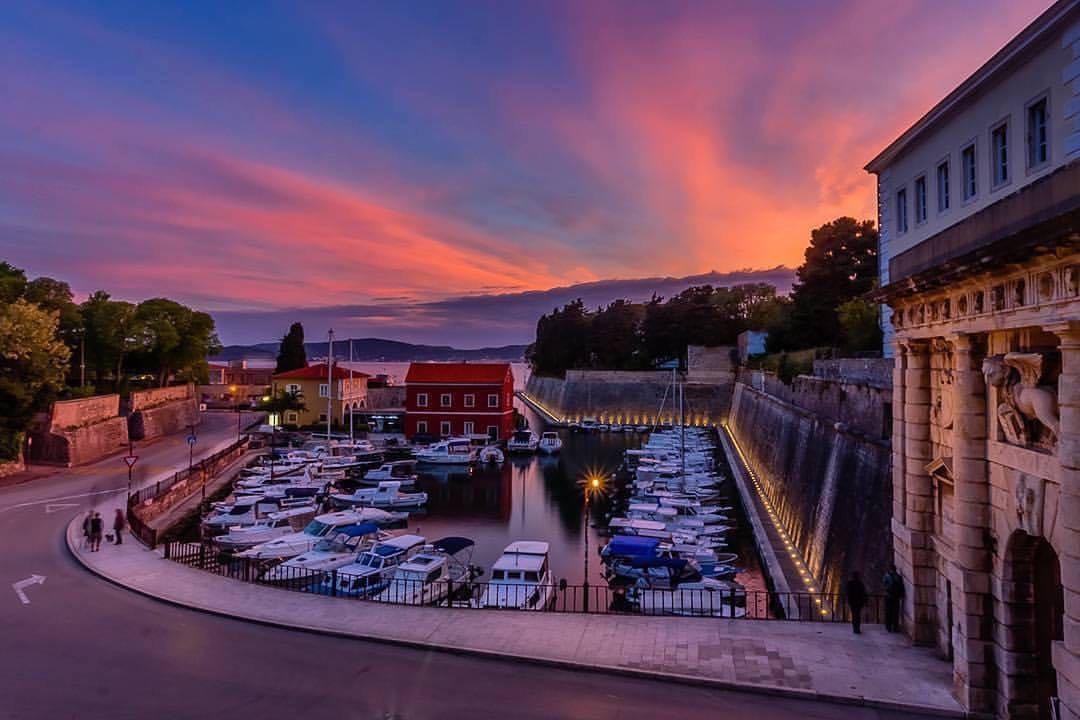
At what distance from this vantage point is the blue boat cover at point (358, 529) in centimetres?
2342

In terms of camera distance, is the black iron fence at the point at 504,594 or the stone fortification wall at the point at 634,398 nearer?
the black iron fence at the point at 504,594

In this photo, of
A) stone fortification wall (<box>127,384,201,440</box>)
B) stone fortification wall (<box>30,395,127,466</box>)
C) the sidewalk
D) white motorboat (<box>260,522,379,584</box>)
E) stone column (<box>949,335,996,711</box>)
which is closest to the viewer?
stone column (<box>949,335,996,711</box>)

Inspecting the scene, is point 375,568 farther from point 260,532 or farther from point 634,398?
point 634,398

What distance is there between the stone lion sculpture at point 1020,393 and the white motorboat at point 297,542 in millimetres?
21294

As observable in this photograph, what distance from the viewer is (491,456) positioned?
46.3 meters

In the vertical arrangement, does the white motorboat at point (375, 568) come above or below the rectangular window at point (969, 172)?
below

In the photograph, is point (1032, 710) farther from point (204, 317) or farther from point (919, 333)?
point (204, 317)

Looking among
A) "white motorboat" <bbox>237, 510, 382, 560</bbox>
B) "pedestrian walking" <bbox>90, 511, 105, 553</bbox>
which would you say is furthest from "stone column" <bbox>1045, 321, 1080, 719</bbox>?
"white motorboat" <bbox>237, 510, 382, 560</bbox>

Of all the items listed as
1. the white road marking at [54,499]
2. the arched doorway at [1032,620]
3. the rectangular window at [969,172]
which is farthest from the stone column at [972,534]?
the white road marking at [54,499]

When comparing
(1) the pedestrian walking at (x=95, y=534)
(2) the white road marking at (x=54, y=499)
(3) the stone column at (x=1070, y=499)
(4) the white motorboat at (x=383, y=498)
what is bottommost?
(4) the white motorboat at (x=383, y=498)

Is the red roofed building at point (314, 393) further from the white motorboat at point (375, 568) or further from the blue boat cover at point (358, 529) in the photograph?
the white motorboat at point (375, 568)

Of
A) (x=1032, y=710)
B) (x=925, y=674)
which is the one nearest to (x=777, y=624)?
(x=925, y=674)

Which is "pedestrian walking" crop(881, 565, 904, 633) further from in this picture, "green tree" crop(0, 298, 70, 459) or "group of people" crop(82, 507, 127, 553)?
"green tree" crop(0, 298, 70, 459)

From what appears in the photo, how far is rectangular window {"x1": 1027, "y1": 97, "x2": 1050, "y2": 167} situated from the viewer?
10.8 m
